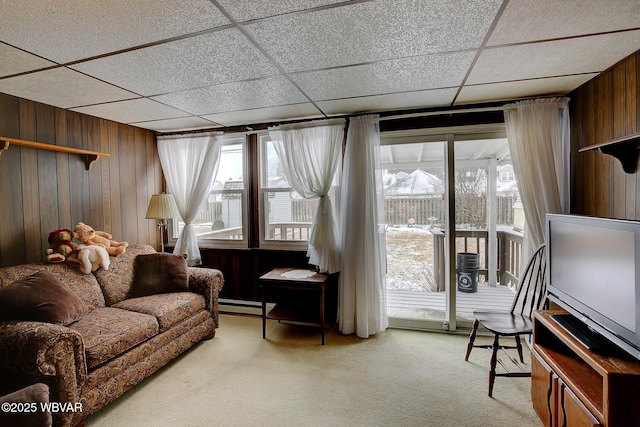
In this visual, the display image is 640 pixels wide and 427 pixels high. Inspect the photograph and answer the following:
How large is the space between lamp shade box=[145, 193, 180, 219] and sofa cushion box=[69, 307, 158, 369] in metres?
1.23

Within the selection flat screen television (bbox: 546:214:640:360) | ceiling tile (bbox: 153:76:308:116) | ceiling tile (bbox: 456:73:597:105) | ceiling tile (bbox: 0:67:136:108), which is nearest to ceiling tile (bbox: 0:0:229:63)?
ceiling tile (bbox: 0:67:136:108)

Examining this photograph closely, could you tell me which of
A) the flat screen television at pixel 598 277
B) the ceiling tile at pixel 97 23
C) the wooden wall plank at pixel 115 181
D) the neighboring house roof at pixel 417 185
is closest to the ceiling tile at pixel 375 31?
the ceiling tile at pixel 97 23

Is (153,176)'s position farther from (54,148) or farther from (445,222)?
(445,222)

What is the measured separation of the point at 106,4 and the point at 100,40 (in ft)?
1.31

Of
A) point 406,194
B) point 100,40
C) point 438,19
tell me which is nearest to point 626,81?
point 438,19

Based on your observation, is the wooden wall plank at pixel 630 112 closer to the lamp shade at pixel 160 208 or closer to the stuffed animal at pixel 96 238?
the lamp shade at pixel 160 208

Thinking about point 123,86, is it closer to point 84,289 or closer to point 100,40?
point 100,40

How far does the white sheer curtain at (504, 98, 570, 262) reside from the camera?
262cm

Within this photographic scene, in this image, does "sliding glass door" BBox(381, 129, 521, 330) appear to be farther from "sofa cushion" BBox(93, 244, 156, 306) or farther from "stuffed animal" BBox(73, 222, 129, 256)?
"stuffed animal" BBox(73, 222, 129, 256)

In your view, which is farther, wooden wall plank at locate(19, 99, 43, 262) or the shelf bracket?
wooden wall plank at locate(19, 99, 43, 262)

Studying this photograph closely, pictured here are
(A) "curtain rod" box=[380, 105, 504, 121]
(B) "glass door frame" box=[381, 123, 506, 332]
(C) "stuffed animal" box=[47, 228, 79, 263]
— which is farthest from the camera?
(B) "glass door frame" box=[381, 123, 506, 332]

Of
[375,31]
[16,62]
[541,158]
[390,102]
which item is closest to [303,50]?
[375,31]

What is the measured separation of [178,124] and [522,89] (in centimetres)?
355

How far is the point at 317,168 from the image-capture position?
3.27m
